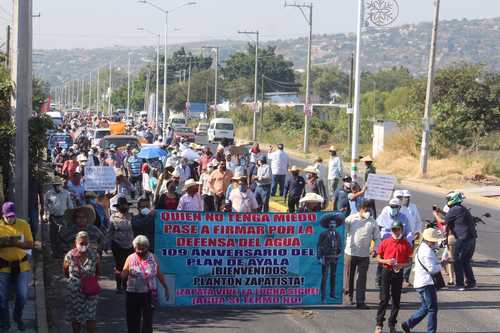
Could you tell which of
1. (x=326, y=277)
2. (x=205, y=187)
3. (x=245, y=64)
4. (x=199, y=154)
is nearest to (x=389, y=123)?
(x=199, y=154)

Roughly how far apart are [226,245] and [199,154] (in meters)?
16.1

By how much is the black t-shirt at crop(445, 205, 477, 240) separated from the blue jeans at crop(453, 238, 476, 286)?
0.10 metres

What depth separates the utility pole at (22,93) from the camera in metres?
15.0

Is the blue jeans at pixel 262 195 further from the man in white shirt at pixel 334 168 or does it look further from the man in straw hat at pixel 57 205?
the man in straw hat at pixel 57 205

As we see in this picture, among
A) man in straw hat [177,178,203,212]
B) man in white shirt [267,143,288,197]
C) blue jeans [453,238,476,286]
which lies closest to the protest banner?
blue jeans [453,238,476,286]

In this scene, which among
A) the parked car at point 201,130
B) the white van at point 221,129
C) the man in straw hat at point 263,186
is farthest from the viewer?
the parked car at point 201,130

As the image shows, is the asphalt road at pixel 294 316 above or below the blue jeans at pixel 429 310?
below

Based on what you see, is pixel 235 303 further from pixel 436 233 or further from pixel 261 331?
pixel 436 233

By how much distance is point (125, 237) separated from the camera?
13734 millimetres

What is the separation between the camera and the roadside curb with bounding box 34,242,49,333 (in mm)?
12098

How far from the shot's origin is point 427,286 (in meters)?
11.8

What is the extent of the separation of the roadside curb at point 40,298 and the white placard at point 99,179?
2.36m

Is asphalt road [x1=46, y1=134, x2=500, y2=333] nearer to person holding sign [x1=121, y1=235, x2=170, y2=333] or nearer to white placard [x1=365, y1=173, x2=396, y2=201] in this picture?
person holding sign [x1=121, y1=235, x2=170, y2=333]

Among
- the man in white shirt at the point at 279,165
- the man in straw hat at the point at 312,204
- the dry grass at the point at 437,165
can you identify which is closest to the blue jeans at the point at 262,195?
the man in white shirt at the point at 279,165
